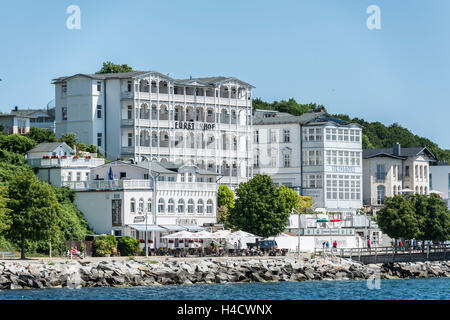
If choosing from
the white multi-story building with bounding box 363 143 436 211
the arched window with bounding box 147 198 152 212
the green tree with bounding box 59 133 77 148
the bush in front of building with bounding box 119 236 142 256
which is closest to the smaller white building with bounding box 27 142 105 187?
the green tree with bounding box 59 133 77 148

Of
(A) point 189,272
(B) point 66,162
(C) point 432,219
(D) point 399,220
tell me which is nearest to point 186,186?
(B) point 66,162

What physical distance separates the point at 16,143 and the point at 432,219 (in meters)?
38.3

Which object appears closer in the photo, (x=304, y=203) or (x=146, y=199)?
(x=146, y=199)

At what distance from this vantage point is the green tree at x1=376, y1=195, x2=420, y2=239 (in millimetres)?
97688

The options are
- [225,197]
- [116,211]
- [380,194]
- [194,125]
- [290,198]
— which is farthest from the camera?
[380,194]

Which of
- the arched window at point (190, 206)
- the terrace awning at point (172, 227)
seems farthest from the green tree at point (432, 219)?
the terrace awning at point (172, 227)

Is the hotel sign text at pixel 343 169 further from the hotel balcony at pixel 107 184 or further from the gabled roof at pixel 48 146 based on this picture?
the gabled roof at pixel 48 146

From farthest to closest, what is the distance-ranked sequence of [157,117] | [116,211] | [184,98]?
[184,98], [157,117], [116,211]

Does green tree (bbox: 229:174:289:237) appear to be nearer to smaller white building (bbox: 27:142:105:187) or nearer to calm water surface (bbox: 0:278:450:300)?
calm water surface (bbox: 0:278:450:300)

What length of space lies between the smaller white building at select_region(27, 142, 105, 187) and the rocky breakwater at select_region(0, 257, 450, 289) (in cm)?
1750

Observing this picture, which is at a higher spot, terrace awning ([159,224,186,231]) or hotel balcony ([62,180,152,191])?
hotel balcony ([62,180,152,191])

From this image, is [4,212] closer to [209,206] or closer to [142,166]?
[142,166]

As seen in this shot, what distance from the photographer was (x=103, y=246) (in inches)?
3184

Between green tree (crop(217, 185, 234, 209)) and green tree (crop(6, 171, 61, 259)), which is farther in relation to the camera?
green tree (crop(217, 185, 234, 209))
